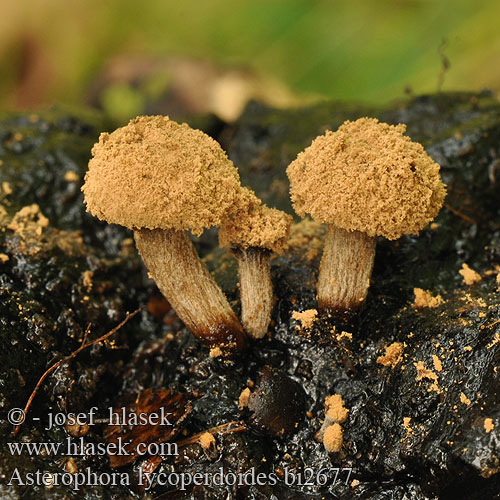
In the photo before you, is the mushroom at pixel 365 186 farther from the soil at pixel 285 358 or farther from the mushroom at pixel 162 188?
the soil at pixel 285 358

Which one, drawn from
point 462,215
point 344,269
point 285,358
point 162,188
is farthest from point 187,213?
point 462,215

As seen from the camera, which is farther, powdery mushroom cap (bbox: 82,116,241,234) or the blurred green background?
the blurred green background

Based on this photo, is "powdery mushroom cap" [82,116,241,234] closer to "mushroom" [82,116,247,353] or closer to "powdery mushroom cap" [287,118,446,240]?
"mushroom" [82,116,247,353]

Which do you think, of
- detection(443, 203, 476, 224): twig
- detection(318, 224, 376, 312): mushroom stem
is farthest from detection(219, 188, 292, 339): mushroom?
detection(443, 203, 476, 224): twig

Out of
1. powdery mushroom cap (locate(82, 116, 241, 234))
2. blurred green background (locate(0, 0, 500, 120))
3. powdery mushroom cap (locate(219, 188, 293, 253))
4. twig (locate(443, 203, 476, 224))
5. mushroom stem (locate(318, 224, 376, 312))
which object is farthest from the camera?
blurred green background (locate(0, 0, 500, 120))

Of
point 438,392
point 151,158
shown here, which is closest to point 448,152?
point 438,392

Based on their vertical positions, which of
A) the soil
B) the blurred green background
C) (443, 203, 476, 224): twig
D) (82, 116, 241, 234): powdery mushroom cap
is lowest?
the soil
